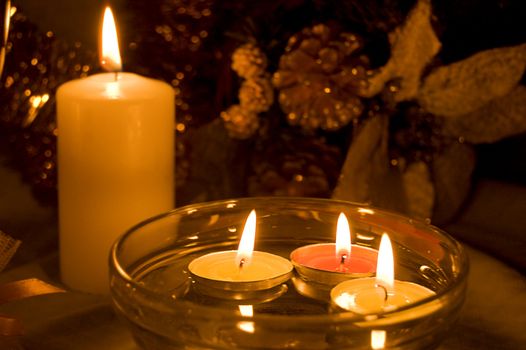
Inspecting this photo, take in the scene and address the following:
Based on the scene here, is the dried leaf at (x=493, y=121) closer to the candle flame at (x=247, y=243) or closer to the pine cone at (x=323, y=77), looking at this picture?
the pine cone at (x=323, y=77)

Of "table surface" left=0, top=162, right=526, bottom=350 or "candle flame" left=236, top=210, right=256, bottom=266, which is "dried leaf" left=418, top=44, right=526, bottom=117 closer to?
"table surface" left=0, top=162, right=526, bottom=350

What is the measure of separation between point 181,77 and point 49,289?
326 mm

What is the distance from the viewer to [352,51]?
0.80 m

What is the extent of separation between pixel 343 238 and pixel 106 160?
219 millimetres

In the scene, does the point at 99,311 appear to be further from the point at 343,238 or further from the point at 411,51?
the point at 411,51

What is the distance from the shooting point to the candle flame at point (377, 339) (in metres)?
0.47

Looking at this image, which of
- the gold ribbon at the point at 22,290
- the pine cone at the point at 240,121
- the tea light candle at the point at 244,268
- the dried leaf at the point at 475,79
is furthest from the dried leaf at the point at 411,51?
the gold ribbon at the point at 22,290

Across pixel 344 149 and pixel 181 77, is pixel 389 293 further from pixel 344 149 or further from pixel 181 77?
pixel 181 77

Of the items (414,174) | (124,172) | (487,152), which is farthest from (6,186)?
(487,152)

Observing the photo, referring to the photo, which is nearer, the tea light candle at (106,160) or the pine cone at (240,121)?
the tea light candle at (106,160)

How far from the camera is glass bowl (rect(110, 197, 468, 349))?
0.47 meters

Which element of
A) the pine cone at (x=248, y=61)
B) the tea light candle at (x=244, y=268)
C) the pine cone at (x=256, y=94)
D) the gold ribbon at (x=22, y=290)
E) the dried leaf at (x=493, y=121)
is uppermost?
the pine cone at (x=248, y=61)

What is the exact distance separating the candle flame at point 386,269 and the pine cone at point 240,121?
0.91ft

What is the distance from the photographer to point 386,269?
59 centimetres
